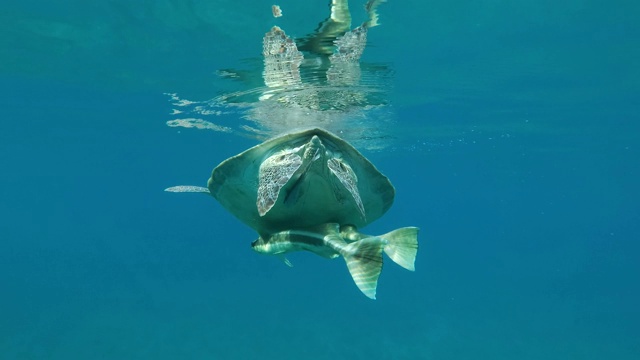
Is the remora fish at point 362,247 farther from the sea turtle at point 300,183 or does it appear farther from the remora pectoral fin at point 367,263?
the sea turtle at point 300,183

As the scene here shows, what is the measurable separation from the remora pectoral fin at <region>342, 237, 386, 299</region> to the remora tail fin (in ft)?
0.79

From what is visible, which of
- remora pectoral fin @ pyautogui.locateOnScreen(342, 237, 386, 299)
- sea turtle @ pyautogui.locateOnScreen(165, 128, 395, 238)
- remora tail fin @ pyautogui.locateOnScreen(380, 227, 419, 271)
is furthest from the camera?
sea turtle @ pyautogui.locateOnScreen(165, 128, 395, 238)

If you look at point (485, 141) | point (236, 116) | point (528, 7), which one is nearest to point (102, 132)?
point (236, 116)

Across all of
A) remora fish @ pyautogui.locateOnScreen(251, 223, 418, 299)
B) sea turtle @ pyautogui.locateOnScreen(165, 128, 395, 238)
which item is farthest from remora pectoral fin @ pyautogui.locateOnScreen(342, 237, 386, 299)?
sea turtle @ pyautogui.locateOnScreen(165, 128, 395, 238)

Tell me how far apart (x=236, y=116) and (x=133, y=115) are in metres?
8.17

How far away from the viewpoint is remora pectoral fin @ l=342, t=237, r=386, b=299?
3.36m

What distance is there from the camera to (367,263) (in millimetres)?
3443

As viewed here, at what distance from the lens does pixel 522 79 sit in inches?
600

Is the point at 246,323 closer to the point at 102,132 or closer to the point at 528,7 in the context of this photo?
the point at 102,132

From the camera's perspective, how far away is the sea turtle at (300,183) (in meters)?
4.29

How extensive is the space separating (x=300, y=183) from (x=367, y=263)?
1.37 metres

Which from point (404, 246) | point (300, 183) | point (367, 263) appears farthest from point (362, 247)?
point (300, 183)

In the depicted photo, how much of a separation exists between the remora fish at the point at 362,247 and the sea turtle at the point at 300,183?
0.36 m

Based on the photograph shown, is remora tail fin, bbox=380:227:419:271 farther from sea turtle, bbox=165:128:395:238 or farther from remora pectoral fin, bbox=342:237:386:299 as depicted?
sea turtle, bbox=165:128:395:238
